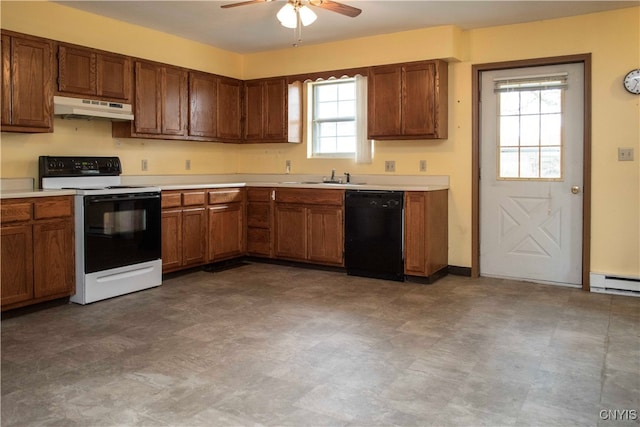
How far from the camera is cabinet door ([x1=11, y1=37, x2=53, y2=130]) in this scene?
4.13 metres

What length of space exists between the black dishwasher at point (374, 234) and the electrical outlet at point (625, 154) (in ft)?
6.25

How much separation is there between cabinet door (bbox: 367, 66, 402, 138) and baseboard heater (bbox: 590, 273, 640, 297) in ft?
7.49

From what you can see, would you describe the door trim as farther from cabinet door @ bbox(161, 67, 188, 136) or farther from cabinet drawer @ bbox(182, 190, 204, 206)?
cabinet door @ bbox(161, 67, 188, 136)

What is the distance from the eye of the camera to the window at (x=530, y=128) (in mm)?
5004

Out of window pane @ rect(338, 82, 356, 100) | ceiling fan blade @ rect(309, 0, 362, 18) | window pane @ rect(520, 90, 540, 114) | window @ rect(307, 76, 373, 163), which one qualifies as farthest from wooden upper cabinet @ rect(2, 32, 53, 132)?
window pane @ rect(520, 90, 540, 114)

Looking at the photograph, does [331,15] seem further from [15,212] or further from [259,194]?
[15,212]

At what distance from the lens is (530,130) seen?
5.12m

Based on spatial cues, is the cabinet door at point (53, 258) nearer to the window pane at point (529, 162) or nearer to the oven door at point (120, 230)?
the oven door at point (120, 230)

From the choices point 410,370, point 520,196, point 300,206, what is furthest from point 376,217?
point 410,370

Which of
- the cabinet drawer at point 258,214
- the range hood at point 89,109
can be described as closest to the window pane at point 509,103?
the cabinet drawer at point 258,214

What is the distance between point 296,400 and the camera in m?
2.56

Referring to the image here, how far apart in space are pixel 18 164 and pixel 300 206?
2.67 meters

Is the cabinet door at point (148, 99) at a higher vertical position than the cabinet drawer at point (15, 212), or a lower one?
higher

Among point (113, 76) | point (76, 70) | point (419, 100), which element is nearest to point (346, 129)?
point (419, 100)
